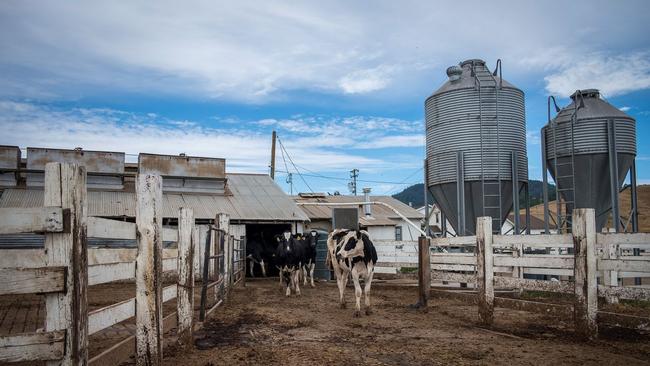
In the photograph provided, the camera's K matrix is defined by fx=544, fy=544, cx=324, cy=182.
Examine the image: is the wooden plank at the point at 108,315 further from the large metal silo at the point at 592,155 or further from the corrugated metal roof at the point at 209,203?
the corrugated metal roof at the point at 209,203

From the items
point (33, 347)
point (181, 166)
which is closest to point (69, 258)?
point (33, 347)

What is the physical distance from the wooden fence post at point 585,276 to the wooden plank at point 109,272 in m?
5.88

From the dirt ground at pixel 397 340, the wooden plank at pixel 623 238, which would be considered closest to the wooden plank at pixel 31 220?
the dirt ground at pixel 397 340

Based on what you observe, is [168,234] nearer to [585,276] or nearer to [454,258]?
[585,276]

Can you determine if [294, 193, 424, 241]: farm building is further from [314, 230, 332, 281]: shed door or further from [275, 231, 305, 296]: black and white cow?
[275, 231, 305, 296]: black and white cow

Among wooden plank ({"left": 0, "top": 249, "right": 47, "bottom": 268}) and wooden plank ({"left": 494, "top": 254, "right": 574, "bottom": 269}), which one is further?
wooden plank ({"left": 494, "top": 254, "right": 574, "bottom": 269})

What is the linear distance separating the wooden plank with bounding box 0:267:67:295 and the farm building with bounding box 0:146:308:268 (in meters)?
17.9

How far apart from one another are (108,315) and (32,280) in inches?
44.0

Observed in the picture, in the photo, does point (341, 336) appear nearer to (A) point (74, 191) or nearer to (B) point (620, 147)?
(A) point (74, 191)

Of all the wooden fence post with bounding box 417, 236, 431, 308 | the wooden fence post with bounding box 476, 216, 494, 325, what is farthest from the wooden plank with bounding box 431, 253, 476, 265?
the wooden fence post with bounding box 476, 216, 494, 325

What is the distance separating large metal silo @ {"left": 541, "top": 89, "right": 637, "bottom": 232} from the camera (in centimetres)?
1631

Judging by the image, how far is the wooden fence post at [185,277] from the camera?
272 inches

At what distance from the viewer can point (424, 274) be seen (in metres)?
11.6

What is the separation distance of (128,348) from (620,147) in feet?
51.5
